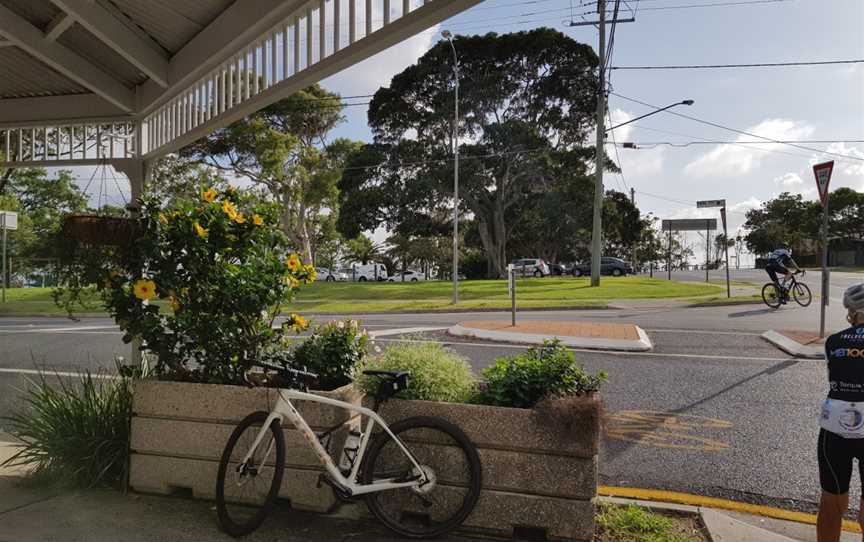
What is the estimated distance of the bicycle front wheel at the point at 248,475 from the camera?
331 cm

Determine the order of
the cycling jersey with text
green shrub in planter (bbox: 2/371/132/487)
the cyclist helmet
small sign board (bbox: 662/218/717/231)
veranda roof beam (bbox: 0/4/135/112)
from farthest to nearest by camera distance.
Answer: small sign board (bbox: 662/218/717/231) < veranda roof beam (bbox: 0/4/135/112) < green shrub in planter (bbox: 2/371/132/487) < the cyclist helmet < the cycling jersey with text

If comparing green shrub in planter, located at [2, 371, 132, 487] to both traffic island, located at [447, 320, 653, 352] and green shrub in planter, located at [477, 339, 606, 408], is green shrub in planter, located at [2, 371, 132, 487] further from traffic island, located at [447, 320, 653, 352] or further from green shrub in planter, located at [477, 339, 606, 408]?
traffic island, located at [447, 320, 653, 352]

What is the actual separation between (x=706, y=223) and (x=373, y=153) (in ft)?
67.9

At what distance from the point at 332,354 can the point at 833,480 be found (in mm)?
2861

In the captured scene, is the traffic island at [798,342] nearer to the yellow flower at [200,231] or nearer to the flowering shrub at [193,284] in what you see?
the flowering shrub at [193,284]

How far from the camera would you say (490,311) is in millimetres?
19047

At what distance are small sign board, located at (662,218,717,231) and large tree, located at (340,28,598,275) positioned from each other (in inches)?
317

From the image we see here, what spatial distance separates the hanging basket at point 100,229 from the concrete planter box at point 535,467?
2.37 metres

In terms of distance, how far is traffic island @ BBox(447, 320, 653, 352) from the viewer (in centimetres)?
1020

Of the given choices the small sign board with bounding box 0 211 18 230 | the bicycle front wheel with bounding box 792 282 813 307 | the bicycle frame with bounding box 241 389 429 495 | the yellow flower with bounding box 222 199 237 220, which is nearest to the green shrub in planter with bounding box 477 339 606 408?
the bicycle frame with bounding box 241 389 429 495

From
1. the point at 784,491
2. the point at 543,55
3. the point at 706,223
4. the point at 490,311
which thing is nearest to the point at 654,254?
the point at 543,55

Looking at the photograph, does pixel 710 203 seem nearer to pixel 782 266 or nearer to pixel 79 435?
pixel 782 266

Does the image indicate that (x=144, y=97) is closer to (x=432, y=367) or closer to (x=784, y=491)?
(x=432, y=367)

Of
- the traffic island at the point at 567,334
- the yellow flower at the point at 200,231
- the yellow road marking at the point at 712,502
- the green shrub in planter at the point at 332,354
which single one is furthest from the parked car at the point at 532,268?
the yellow flower at the point at 200,231
